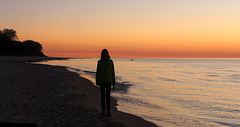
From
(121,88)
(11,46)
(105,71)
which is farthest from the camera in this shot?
(11,46)

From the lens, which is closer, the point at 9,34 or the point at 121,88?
the point at 121,88

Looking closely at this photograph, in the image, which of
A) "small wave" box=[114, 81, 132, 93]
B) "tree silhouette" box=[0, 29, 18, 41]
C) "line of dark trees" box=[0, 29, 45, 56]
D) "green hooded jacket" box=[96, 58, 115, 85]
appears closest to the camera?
"green hooded jacket" box=[96, 58, 115, 85]

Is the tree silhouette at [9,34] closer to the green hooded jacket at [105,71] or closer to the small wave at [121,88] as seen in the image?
the small wave at [121,88]

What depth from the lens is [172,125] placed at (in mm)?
8602

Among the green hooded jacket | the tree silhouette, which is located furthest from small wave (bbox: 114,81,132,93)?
the tree silhouette

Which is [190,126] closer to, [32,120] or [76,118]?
[76,118]

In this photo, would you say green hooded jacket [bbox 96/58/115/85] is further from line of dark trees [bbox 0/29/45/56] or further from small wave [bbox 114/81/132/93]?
line of dark trees [bbox 0/29/45/56]

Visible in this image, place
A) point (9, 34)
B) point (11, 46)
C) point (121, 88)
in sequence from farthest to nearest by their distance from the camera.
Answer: point (9, 34) → point (11, 46) → point (121, 88)

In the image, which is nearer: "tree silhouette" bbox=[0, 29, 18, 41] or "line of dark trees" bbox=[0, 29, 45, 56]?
"line of dark trees" bbox=[0, 29, 45, 56]

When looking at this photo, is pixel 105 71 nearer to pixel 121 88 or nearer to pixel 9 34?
pixel 121 88

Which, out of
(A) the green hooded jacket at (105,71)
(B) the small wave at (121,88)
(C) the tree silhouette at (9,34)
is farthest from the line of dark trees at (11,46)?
(A) the green hooded jacket at (105,71)

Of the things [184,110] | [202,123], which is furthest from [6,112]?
[184,110]

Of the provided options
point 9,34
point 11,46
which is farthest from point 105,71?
point 9,34

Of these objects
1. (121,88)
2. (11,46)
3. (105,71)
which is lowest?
(121,88)
